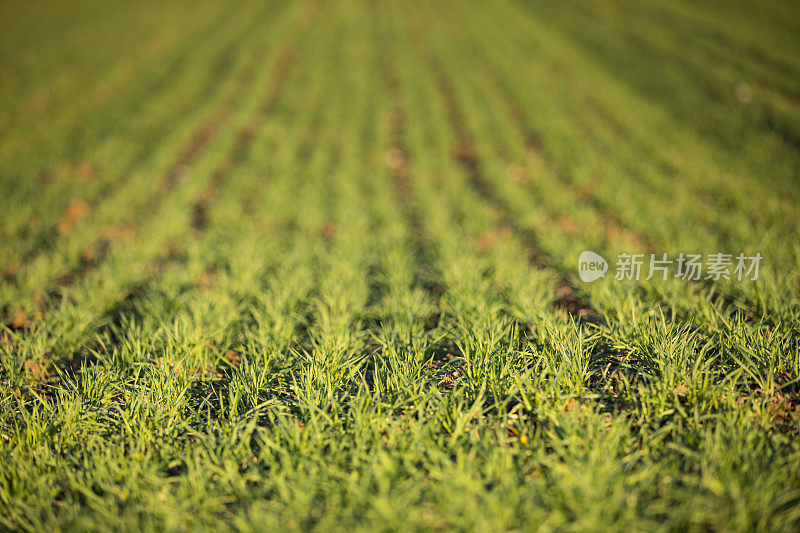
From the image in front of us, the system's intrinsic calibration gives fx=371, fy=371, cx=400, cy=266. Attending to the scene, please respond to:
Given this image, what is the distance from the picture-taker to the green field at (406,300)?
1351mm

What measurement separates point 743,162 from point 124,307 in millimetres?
7815

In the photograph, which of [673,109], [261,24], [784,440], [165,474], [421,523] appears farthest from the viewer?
[261,24]

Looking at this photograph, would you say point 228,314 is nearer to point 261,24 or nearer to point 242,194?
point 242,194

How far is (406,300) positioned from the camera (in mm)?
2549

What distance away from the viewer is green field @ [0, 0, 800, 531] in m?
1.35

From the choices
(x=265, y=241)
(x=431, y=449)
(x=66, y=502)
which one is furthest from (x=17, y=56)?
(x=431, y=449)

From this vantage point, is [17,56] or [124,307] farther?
[17,56]

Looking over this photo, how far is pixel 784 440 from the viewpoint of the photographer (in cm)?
136

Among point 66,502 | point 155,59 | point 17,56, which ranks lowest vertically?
point 66,502

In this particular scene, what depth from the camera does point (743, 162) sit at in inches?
215

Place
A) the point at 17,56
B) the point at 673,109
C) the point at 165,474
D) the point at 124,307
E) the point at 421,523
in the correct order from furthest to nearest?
the point at 17,56
the point at 673,109
the point at 124,307
the point at 165,474
the point at 421,523

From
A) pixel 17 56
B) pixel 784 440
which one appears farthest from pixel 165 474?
pixel 17 56

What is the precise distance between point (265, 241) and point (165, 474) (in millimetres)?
2683

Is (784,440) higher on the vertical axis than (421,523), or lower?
lower
